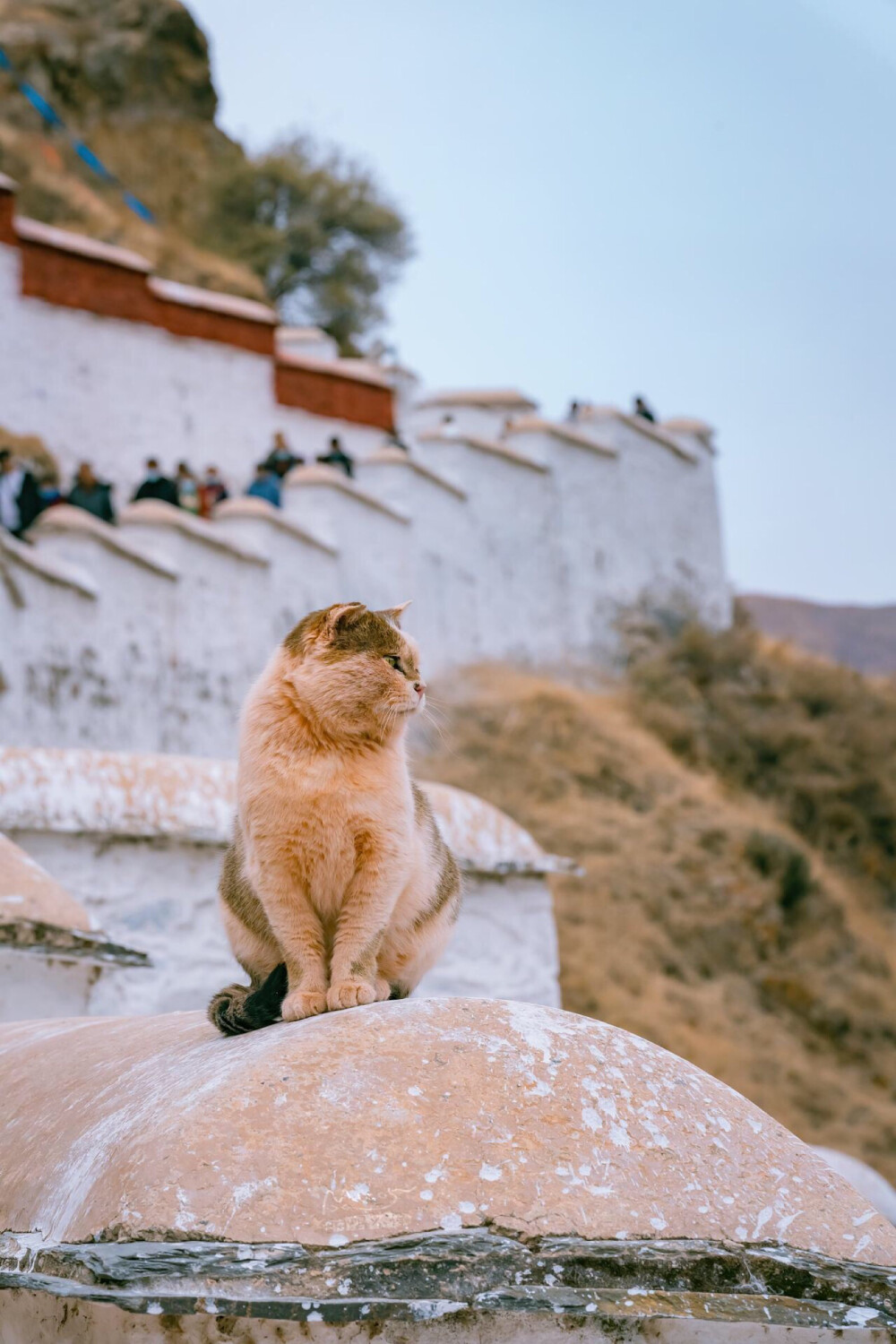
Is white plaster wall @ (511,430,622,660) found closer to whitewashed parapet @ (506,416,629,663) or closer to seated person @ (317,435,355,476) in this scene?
whitewashed parapet @ (506,416,629,663)

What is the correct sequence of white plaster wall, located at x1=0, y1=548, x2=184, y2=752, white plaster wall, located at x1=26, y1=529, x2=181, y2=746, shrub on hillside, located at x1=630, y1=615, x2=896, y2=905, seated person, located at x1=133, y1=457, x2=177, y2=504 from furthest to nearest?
shrub on hillside, located at x1=630, y1=615, x2=896, y2=905 → seated person, located at x1=133, y1=457, x2=177, y2=504 → white plaster wall, located at x1=26, y1=529, x2=181, y2=746 → white plaster wall, located at x1=0, y1=548, x2=184, y2=752

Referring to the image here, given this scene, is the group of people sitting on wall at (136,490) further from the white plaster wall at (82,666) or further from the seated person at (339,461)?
the white plaster wall at (82,666)

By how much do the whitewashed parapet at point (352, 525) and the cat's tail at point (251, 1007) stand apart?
53.8 feet

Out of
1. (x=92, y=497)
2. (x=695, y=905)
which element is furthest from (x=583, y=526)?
(x=92, y=497)

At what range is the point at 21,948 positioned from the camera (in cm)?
607

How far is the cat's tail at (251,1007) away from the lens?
397 cm

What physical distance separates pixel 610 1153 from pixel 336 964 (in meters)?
1.01

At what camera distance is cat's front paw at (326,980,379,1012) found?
12.9 ft

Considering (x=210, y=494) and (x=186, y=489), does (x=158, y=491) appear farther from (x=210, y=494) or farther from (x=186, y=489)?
(x=210, y=494)

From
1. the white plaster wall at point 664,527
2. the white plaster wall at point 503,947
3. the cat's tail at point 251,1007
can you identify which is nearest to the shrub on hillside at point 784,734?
the white plaster wall at point 664,527

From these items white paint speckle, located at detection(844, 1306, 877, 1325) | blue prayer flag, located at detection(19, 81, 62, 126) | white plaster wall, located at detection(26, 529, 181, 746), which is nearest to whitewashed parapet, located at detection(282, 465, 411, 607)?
white plaster wall, located at detection(26, 529, 181, 746)

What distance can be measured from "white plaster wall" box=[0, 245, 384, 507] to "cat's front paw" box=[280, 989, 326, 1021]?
2117 cm

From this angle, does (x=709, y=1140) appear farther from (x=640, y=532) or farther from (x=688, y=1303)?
(x=640, y=532)

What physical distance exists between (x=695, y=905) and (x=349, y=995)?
1815cm
